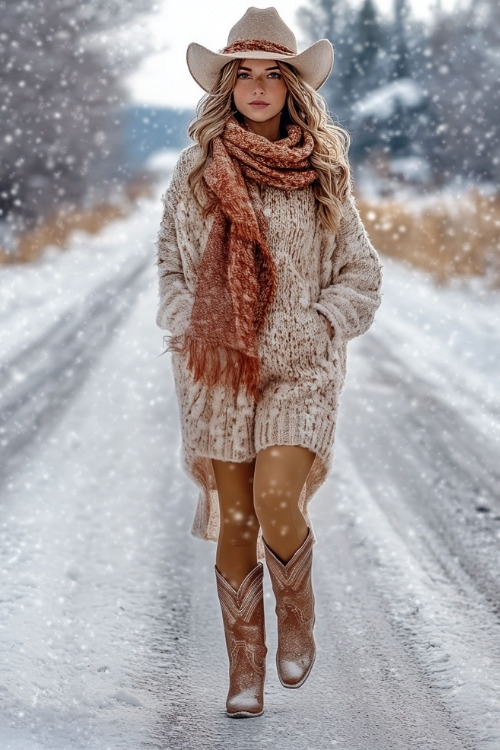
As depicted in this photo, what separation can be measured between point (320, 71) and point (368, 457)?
3394mm

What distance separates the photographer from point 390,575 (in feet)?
14.3

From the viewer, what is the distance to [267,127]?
3201 mm

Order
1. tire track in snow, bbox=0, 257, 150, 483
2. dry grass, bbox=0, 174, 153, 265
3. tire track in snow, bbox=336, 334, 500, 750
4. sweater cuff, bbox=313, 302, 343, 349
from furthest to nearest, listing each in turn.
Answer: dry grass, bbox=0, 174, 153, 265 → tire track in snow, bbox=0, 257, 150, 483 → tire track in snow, bbox=336, 334, 500, 750 → sweater cuff, bbox=313, 302, 343, 349

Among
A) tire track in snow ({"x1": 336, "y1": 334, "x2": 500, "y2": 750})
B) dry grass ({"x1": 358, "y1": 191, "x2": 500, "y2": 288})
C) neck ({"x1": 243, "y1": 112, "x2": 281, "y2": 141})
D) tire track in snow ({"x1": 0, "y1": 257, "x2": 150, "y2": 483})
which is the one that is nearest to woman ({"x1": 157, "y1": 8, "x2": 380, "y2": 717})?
neck ({"x1": 243, "y1": 112, "x2": 281, "y2": 141})

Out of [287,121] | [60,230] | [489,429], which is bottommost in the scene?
[489,429]

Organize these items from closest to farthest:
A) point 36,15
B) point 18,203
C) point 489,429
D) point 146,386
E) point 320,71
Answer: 1. point 320,71
2. point 489,429
3. point 146,386
4. point 36,15
5. point 18,203

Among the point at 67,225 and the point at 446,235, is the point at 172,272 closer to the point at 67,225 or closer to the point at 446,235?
the point at 446,235

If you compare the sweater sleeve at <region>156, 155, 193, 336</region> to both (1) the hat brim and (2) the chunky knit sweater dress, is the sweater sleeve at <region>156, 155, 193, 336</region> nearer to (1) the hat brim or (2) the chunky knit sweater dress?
(2) the chunky knit sweater dress

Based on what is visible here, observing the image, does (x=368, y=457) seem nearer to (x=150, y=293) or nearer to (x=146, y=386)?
(x=146, y=386)

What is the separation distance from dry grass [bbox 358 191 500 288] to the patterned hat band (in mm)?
12915

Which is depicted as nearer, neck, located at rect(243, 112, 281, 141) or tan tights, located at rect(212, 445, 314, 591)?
tan tights, located at rect(212, 445, 314, 591)

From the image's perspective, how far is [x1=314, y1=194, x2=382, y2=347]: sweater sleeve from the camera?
10.4 ft

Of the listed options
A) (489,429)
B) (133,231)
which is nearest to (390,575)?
(489,429)

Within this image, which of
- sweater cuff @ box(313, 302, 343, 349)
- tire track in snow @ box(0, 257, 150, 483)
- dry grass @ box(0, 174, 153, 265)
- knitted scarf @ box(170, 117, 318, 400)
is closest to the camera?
knitted scarf @ box(170, 117, 318, 400)
